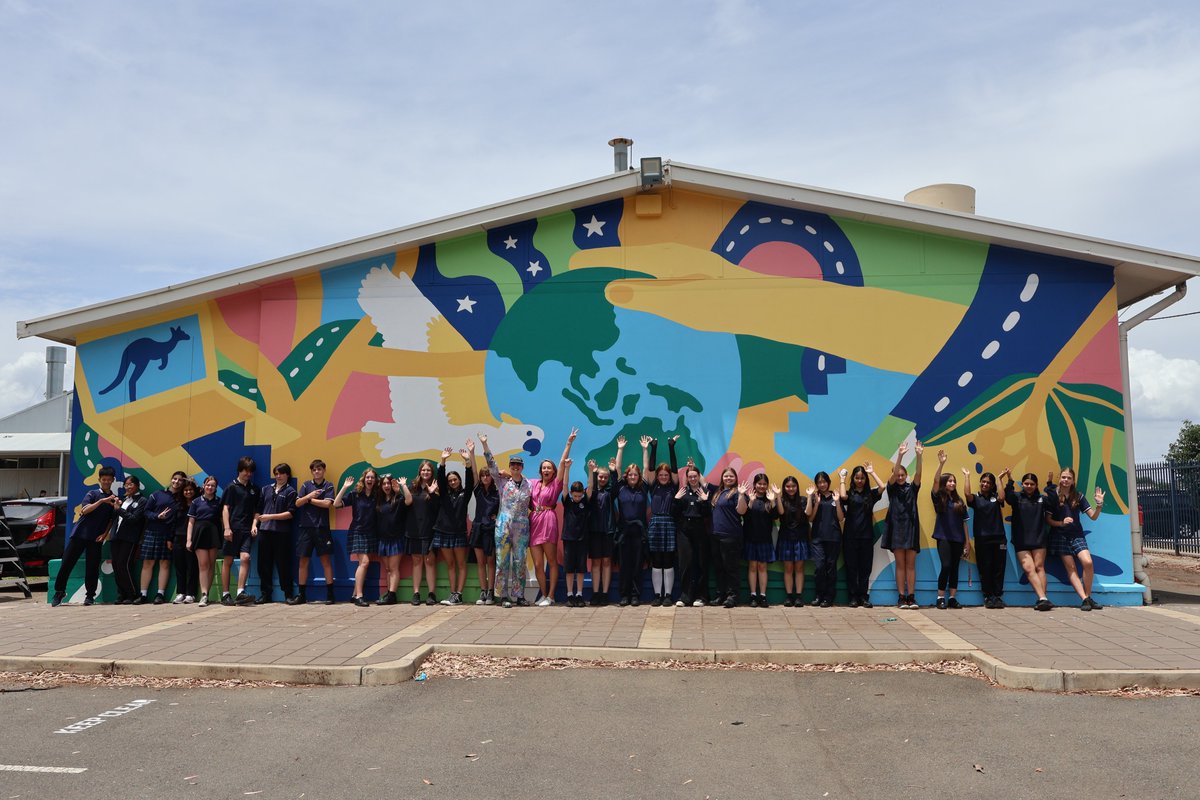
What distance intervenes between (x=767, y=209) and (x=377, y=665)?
26.2 feet

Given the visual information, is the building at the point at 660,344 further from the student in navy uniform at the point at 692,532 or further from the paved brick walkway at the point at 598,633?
the paved brick walkway at the point at 598,633

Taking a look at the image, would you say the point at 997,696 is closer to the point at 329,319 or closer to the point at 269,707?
the point at 269,707

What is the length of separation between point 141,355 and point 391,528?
4852 mm

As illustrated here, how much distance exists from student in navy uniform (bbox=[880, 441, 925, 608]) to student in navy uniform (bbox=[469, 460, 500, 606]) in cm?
513

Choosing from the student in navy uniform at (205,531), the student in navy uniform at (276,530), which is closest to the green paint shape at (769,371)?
the student in navy uniform at (276,530)

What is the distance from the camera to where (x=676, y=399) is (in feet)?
40.0

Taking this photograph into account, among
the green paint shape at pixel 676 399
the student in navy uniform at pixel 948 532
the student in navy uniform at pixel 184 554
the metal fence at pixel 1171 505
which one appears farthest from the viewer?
the metal fence at pixel 1171 505

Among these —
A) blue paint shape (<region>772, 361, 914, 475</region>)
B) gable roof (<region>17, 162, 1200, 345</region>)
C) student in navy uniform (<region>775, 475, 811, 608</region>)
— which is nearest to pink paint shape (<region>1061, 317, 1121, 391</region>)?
gable roof (<region>17, 162, 1200, 345</region>)

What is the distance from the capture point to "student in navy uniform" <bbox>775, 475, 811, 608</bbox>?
11469 mm

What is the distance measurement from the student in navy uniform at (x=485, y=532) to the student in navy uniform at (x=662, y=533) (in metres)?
2.09

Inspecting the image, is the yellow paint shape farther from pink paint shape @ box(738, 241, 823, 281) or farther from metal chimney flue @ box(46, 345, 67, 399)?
metal chimney flue @ box(46, 345, 67, 399)

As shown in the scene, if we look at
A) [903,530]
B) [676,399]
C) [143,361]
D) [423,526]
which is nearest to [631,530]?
[676,399]

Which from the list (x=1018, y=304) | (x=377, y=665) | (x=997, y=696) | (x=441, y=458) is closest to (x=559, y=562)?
(x=441, y=458)

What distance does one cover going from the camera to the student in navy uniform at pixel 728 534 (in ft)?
37.3
